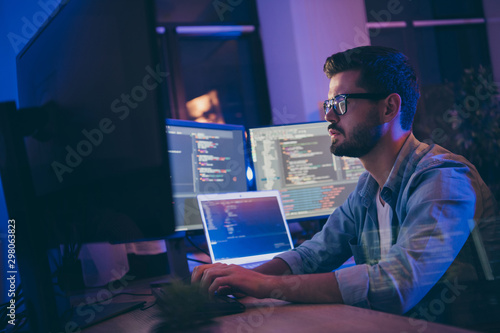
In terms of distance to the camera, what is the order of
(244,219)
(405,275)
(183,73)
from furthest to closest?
(183,73), (244,219), (405,275)

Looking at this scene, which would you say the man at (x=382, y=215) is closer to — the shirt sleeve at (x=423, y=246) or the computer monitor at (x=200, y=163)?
the shirt sleeve at (x=423, y=246)

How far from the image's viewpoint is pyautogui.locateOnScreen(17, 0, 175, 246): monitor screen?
2.05 ft

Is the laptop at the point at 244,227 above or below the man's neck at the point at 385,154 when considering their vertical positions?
below

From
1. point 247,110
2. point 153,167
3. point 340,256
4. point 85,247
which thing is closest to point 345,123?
point 340,256

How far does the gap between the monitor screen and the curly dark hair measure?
0.86 metres

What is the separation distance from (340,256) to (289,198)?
20.5 inches

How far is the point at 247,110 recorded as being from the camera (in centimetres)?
312

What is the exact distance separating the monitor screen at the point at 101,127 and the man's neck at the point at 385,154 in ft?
2.86

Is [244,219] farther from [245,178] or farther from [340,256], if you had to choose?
[340,256]
